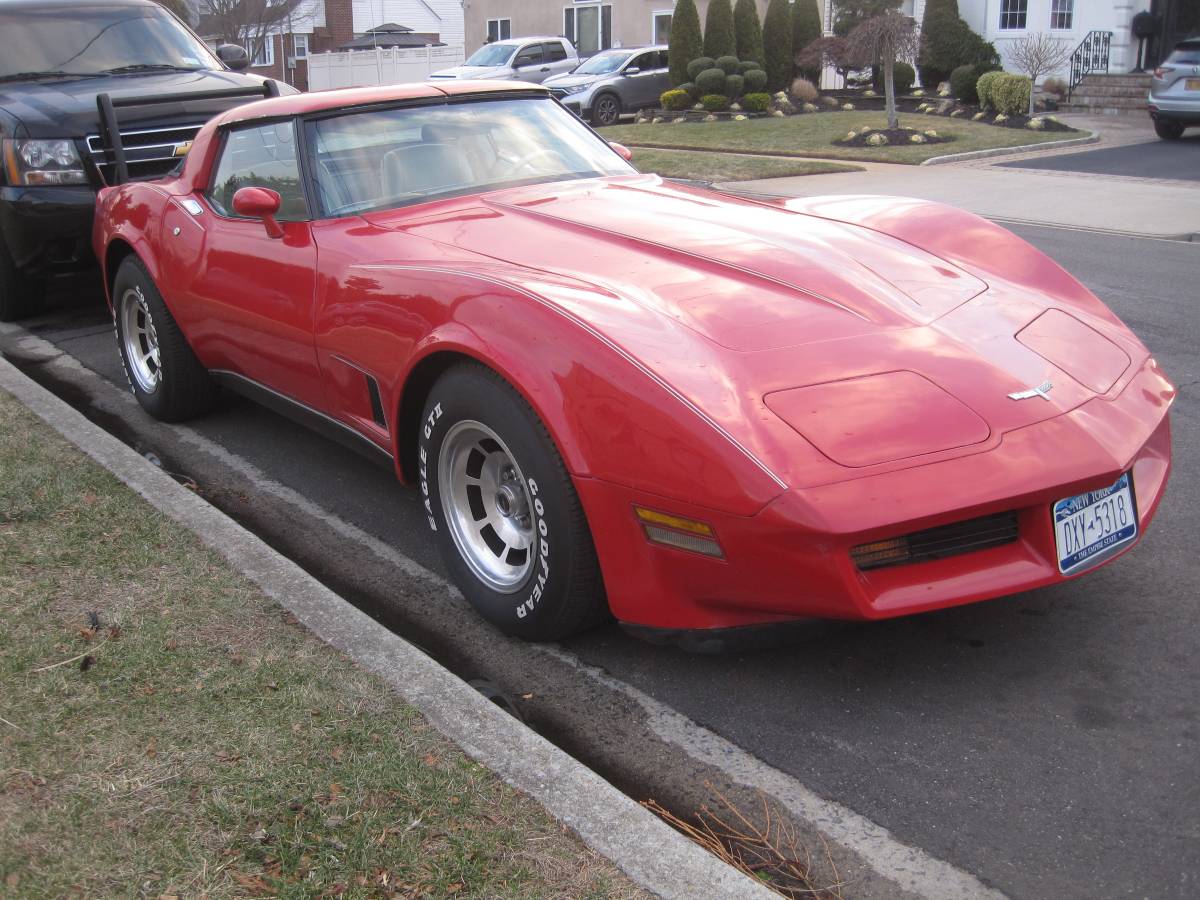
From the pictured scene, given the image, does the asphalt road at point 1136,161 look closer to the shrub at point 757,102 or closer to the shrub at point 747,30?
the shrub at point 757,102

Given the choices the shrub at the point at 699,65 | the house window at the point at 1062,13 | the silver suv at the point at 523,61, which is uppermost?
the house window at the point at 1062,13

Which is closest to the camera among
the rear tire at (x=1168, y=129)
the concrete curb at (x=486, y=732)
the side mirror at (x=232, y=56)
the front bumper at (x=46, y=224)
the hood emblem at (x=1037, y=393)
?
the concrete curb at (x=486, y=732)

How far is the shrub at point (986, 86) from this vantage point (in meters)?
21.1

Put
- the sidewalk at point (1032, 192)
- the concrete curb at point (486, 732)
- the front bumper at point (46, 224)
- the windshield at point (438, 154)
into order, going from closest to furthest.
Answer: the concrete curb at point (486, 732) < the windshield at point (438, 154) < the front bumper at point (46, 224) < the sidewalk at point (1032, 192)

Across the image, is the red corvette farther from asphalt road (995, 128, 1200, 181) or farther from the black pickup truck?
asphalt road (995, 128, 1200, 181)

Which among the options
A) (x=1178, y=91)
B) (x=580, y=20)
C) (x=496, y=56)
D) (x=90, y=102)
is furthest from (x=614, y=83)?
(x=90, y=102)

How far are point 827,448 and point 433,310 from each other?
1.27m

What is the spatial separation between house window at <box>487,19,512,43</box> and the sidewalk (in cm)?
2421

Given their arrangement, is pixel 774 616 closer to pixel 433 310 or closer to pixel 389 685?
pixel 389 685

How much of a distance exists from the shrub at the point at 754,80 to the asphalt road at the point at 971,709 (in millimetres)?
21738

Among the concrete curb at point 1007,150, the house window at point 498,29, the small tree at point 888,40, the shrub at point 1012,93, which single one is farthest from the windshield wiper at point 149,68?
the house window at point 498,29

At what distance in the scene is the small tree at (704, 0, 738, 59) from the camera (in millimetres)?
25688

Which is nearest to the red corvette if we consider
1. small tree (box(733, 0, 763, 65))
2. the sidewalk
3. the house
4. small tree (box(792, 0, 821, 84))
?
the sidewalk

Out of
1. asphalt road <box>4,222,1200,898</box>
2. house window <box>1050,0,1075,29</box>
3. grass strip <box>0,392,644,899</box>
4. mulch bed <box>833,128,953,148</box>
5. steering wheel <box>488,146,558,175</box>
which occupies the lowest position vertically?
asphalt road <box>4,222,1200,898</box>
